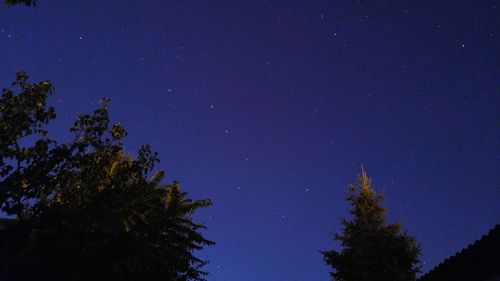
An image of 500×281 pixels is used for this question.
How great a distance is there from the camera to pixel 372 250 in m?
21.1

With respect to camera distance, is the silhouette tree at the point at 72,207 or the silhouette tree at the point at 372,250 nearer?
the silhouette tree at the point at 72,207

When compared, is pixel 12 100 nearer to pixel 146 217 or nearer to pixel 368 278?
pixel 146 217

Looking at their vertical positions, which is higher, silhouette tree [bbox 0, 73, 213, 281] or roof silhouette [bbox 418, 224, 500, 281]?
silhouette tree [bbox 0, 73, 213, 281]

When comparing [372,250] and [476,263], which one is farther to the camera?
[372,250]

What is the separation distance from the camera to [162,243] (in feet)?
65.9

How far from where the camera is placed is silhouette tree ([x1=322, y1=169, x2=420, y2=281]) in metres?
20.6

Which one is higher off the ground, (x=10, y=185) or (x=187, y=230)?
(x=187, y=230)

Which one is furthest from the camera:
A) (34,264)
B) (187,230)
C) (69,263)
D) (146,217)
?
(187,230)

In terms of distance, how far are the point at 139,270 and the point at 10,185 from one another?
7.23 m

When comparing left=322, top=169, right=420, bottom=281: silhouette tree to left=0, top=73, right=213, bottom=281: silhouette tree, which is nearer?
left=0, top=73, right=213, bottom=281: silhouette tree

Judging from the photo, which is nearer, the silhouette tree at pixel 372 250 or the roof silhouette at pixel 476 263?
the roof silhouette at pixel 476 263

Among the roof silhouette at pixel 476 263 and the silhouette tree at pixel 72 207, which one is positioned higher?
the silhouette tree at pixel 72 207

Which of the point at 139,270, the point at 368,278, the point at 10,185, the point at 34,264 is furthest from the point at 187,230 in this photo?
the point at 10,185

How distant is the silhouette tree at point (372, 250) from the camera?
810 inches
